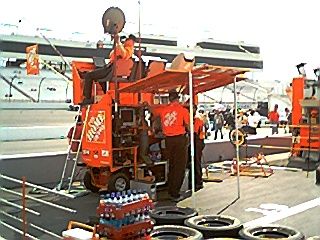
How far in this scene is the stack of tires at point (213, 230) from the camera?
13.9 feet

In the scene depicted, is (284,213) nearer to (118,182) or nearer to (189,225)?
(189,225)

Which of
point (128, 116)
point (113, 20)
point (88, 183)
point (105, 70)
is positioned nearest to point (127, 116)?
point (128, 116)

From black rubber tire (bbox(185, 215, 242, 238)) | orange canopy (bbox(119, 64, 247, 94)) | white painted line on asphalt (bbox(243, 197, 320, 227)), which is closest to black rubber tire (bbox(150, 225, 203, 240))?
black rubber tire (bbox(185, 215, 242, 238))

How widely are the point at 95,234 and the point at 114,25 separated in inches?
161

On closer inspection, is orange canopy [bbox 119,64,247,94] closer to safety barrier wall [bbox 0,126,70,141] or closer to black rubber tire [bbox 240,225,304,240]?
black rubber tire [bbox 240,225,304,240]

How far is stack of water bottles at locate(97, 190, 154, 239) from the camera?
126 inches

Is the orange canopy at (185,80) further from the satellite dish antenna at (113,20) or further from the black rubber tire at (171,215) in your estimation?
the black rubber tire at (171,215)

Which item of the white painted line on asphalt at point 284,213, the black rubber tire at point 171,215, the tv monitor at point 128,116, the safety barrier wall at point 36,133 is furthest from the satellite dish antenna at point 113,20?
the safety barrier wall at point 36,133

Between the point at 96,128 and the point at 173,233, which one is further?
the point at 96,128

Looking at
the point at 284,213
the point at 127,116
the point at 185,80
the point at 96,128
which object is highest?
the point at 185,80

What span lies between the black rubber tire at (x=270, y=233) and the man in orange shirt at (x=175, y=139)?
2.60 metres

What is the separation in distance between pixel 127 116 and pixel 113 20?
1464 millimetres

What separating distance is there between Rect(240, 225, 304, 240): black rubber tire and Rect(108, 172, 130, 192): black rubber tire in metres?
2.89

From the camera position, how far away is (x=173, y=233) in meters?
4.32
